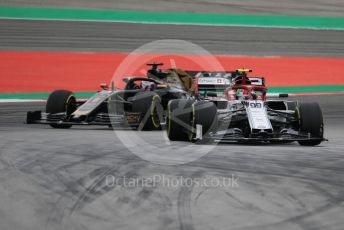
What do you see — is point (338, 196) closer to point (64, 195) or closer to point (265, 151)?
point (64, 195)

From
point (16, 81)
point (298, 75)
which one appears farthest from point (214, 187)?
point (298, 75)

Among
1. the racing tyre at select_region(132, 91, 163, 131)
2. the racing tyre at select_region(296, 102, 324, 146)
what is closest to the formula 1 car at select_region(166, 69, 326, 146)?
the racing tyre at select_region(296, 102, 324, 146)

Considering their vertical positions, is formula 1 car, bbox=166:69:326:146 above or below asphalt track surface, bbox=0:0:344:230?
above

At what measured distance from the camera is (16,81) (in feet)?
88.5

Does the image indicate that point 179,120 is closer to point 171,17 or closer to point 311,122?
point 311,122

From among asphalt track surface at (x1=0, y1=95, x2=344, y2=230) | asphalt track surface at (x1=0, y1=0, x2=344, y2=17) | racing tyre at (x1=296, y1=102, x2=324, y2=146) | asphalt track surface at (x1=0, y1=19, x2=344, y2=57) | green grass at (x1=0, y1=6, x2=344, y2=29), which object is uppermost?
asphalt track surface at (x1=0, y1=0, x2=344, y2=17)

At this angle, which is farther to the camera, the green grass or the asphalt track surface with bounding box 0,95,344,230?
the green grass

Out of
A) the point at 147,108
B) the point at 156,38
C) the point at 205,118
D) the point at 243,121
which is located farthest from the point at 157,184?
the point at 156,38

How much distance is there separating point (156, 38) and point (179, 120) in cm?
1986

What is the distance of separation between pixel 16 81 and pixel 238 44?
37.4 ft

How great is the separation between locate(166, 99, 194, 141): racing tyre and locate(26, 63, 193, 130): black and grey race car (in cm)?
304

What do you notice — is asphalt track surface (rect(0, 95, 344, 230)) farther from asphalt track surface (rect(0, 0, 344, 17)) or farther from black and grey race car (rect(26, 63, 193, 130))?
asphalt track surface (rect(0, 0, 344, 17))

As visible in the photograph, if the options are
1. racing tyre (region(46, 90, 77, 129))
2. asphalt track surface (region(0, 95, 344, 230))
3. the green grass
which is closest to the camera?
asphalt track surface (region(0, 95, 344, 230))

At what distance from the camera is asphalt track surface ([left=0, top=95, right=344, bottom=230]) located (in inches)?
249
